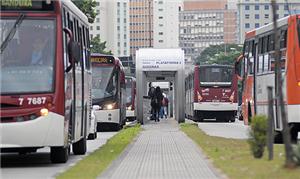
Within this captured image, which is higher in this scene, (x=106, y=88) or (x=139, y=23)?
(x=139, y=23)

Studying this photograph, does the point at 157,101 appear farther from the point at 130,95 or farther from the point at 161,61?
the point at 130,95

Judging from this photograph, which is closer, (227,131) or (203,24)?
(227,131)

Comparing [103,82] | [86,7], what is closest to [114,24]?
[86,7]

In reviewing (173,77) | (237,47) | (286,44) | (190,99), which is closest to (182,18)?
(237,47)

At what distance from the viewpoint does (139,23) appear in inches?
5039

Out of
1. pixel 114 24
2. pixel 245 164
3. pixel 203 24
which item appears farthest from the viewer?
pixel 203 24

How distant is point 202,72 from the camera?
5009cm

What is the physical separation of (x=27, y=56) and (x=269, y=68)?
974 centimetres

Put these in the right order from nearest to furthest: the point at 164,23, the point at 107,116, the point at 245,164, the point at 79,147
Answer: the point at 245,164 → the point at 79,147 → the point at 107,116 → the point at 164,23

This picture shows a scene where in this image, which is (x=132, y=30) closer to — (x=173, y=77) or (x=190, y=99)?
(x=190, y=99)

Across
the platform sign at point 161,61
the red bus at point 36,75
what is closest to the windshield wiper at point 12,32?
the red bus at point 36,75

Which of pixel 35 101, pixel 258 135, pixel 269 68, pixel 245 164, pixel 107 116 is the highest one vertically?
pixel 269 68

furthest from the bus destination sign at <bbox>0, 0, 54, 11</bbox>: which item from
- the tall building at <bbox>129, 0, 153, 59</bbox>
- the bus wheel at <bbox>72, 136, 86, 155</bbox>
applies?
the tall building at <bbox>129, 0, 153, 59</bbox>

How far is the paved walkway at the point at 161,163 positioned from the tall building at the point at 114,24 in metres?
104
